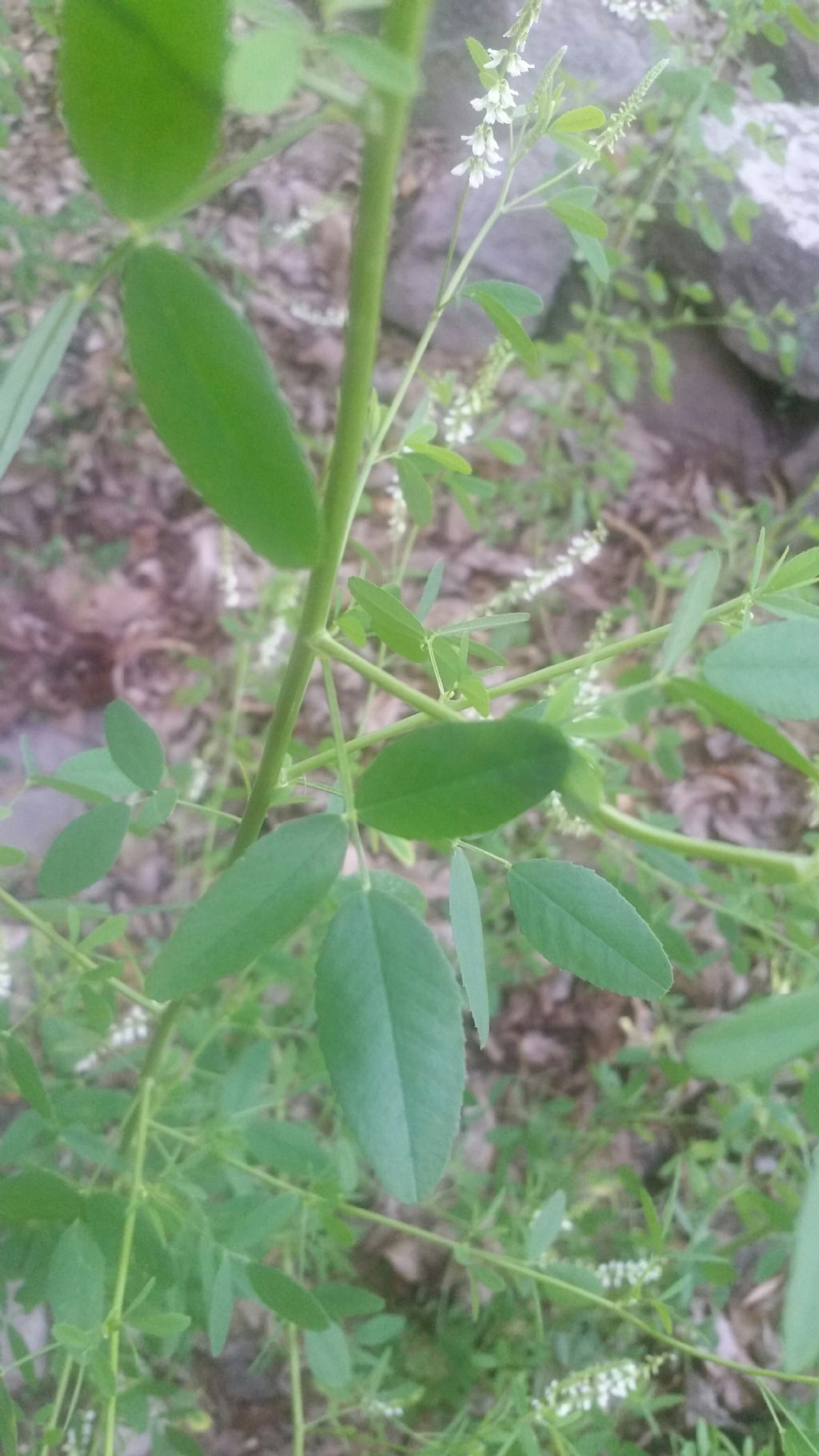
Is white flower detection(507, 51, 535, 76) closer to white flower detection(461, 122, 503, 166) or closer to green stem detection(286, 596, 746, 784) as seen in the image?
white flower detection(461, 122, 503, 166)

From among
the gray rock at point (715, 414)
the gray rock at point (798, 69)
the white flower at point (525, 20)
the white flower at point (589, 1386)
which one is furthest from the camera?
the gray rock at point (715, 414)

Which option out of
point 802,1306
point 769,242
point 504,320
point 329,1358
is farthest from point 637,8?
point 329,1358

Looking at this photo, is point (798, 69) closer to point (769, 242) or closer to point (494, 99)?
point (769, 242)

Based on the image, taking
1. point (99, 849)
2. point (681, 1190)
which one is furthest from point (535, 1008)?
point (99, 849)

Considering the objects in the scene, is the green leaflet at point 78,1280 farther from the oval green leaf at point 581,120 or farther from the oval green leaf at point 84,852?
the oval green leaf at point 581,120

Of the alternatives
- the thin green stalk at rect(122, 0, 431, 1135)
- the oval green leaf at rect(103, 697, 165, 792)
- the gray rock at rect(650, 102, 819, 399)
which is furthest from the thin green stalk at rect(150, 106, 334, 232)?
the gray rock at rect(650, 102, 819, 399)

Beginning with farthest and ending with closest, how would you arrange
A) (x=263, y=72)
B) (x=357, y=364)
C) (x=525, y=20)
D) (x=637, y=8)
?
(x=637, y=8) < (x=525, y=20) < (x=357, y=364) < (x=263, y=72)

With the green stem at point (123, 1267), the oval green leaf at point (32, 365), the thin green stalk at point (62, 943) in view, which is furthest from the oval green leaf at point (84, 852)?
the oval green leaf at point (32, 365)
